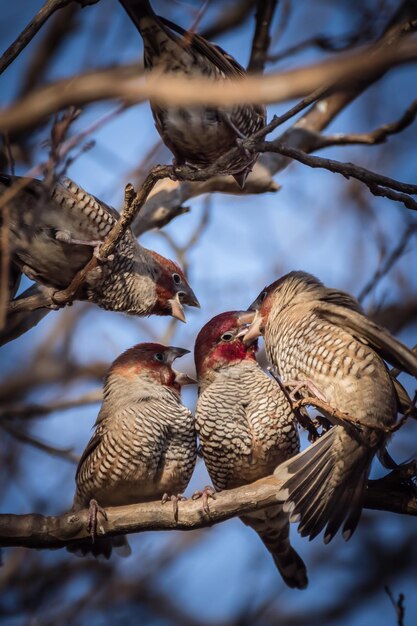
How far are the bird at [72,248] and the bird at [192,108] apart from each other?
0.71 m

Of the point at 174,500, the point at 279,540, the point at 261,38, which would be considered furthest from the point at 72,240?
the point at 261,38

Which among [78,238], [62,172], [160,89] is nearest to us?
[160,89]

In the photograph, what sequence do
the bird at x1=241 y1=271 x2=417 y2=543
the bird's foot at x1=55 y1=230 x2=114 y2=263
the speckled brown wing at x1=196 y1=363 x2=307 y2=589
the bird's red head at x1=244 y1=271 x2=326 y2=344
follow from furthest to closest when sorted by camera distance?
the bird's red head at x1=244 y1=271 x2=326 y2=344, the bird's foot at x1=55 y1=230 x2=114 y2=263, the speckled brown wing at x1=196 y1=363 x2=307 y2=589, the bird at x1=241 y1=271 x2=417 y2=543

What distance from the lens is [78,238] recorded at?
545 centimetres

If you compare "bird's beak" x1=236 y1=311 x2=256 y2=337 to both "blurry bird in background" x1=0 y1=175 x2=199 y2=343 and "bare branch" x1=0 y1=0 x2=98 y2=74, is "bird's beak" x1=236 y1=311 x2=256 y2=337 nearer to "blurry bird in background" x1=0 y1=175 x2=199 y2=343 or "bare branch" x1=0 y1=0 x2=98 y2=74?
"blurry bird in background" x1=0 y1=175 x2=199 y2=343

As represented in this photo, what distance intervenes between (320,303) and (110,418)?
1528 millimetres

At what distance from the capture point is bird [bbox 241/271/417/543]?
14.7 ft

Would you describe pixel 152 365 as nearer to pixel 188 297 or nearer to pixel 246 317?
pixel 246 317

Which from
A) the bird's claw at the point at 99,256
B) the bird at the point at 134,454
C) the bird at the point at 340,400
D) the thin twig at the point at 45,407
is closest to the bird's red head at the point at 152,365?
the bird at the point at 134,454

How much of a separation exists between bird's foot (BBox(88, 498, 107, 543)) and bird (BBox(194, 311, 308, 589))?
72 cm

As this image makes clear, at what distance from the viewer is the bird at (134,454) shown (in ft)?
16.5

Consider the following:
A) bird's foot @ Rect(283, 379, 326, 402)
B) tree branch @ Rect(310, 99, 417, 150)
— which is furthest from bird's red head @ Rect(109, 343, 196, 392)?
tree branch @ Rect(310, 99, 417, 150)

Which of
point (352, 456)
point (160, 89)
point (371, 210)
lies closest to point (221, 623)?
point (352, 456)

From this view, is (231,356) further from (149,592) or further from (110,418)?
(149,592)
